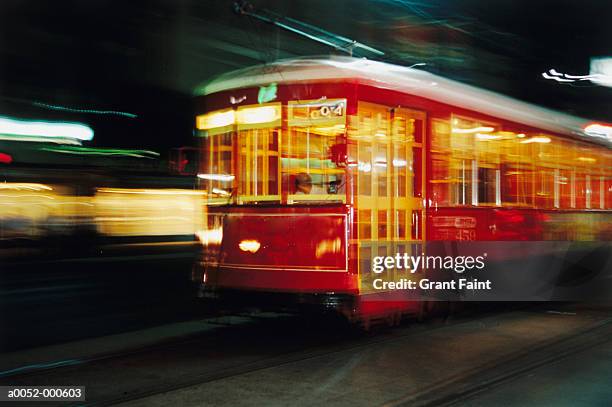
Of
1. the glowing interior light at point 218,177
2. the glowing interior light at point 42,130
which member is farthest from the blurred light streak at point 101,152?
the glowing interior light at point 218,177

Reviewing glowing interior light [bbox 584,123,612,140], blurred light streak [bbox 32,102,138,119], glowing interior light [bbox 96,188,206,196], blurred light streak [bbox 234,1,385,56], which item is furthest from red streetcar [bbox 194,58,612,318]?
blurred light streak [bbox 32,102,138,119]

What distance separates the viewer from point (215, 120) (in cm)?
837

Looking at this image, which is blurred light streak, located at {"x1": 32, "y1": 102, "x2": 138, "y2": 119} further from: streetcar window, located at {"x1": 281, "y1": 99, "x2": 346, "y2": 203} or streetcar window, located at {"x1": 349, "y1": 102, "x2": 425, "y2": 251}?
streetcar window, located at {"x1": 349, "y1": 102, "x2": 425, "y2": 251}

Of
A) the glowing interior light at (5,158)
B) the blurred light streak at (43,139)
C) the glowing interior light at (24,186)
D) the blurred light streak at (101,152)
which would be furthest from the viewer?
the blurred light streak at (101,152)

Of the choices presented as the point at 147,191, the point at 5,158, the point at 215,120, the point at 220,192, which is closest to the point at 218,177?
the point at 220,192

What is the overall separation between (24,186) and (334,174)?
11.2m

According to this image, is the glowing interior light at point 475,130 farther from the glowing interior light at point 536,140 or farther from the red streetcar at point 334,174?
the glowing interior light at point 536,140

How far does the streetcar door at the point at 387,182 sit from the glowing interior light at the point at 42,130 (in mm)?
10896

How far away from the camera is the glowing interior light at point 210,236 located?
8.16 m

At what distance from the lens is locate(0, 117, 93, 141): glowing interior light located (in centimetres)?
1588

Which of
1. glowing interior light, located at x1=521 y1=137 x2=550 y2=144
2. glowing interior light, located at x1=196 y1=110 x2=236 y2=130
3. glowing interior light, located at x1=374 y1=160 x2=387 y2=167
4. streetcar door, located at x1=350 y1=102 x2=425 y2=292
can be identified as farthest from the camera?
glowing interior light, located at x1=521 y1=137 x2=550 y2=144

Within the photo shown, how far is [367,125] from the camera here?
304 inches

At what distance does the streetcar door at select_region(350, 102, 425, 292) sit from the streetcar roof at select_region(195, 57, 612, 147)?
0.32 m

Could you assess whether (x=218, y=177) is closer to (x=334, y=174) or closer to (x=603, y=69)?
(x=334, y=174)
